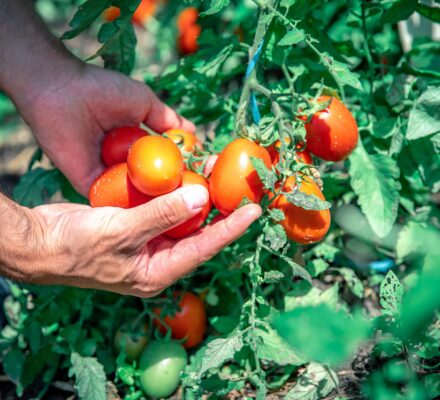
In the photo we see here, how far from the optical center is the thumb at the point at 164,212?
1.11 metres

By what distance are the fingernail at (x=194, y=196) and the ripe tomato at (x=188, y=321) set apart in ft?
1.49

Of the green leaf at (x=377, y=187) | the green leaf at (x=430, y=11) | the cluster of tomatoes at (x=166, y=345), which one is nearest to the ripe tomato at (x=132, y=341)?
the cluster of tomatoes at (x=166, y=345)

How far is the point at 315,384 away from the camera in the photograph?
129 cm

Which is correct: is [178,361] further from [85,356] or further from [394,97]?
[394,97]

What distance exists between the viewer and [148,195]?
4.15 ft

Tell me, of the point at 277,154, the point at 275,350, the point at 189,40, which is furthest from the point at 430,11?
the point at 189,40

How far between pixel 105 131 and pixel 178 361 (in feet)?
2.09

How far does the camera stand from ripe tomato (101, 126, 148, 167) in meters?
1.43

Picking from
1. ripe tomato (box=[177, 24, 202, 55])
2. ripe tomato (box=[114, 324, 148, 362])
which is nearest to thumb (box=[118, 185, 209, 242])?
ripe tomato (box=[114, 324, 148, 362])

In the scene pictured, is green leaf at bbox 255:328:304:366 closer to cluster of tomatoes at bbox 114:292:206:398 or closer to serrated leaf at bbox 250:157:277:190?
cluster of tomatoes at bbox 114:292:206:398

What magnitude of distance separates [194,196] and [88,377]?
0.57 metres

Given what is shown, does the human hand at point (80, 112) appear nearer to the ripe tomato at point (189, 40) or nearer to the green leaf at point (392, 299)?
the green leaf at point (392, 299)

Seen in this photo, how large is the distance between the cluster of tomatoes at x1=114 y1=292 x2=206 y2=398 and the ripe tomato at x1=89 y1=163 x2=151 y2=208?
370 mm

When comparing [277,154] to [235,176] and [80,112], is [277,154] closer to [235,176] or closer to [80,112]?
[235,176]
